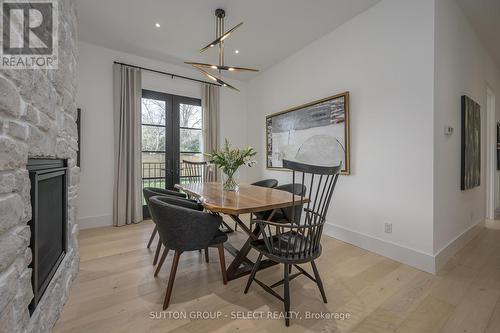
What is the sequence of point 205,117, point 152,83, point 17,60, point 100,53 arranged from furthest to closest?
point 205,117, point 152,83, point 100,53, point 17,60

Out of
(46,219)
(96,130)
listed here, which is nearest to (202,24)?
(96,130)

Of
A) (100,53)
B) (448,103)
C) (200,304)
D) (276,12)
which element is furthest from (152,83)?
(448,103)

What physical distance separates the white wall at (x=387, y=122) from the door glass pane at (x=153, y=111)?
2.80m

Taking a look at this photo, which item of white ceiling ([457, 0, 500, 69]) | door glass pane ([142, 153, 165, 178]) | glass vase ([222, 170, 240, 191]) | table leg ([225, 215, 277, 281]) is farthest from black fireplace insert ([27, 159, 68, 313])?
white ceiling ([457, 0, 500, 69])

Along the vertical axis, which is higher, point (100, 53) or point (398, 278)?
point (100, 53)

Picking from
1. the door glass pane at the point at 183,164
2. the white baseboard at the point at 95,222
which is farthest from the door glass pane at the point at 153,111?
the white baseboard at the point at 95,222

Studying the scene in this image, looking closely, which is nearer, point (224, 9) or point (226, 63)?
point (224, 9)

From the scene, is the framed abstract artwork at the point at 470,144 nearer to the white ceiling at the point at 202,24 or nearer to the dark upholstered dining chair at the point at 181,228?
the white ceiling at the point at 202,24

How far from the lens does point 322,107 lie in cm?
310

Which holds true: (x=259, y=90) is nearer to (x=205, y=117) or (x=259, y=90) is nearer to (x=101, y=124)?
(x=205, y=117)

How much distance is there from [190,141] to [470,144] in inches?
170

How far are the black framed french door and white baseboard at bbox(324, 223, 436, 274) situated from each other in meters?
2.95

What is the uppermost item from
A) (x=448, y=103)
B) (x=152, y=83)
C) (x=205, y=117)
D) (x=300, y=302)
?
(x=152, y=83)

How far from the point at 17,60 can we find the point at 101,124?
288cm
